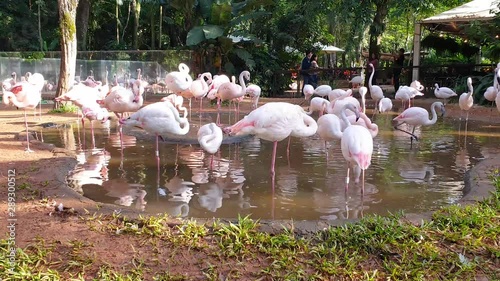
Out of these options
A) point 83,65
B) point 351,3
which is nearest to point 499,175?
point 351,3

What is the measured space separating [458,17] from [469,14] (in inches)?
24.9

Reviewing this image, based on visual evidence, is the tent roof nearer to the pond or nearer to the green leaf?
the green leaf

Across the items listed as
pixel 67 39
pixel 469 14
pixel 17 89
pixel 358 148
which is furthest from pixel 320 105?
pixel 469 14

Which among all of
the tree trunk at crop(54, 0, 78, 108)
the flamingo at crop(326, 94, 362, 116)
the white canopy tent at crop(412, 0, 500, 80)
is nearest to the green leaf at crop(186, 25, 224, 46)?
the tree trunk at crop(54, 0, 78, 108)

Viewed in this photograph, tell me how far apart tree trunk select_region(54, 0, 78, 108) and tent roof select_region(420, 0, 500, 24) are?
43.9ft

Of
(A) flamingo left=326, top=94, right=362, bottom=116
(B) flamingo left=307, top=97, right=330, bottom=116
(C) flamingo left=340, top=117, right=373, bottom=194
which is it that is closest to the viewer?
(C) flamingo left=340, top=117, right=373, bottom=194

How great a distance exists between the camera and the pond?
202 inches

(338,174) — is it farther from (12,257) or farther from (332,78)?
(332,78)

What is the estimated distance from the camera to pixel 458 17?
18.4 metres

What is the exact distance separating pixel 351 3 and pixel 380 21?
1529 mm

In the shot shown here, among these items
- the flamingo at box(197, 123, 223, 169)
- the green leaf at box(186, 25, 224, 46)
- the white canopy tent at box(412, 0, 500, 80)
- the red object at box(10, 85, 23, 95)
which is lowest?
the flamingo at box(197, 123, 223, 169)

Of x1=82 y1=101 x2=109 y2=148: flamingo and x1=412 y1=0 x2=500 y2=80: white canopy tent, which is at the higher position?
x1=412 y1=0 x2=500 y2=80: white canopy tent

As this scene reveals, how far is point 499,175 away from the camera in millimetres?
5859

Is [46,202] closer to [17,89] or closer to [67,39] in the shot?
[17,89]
